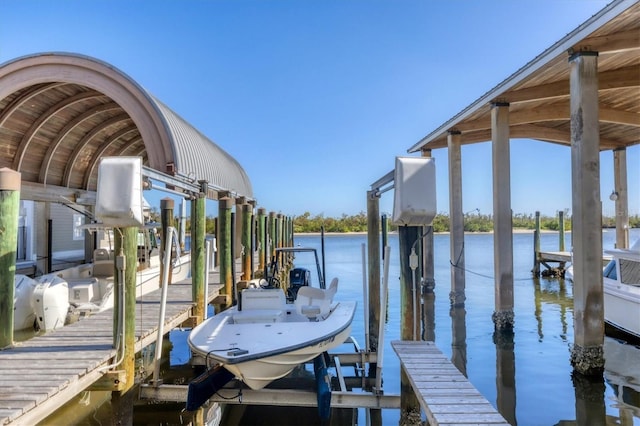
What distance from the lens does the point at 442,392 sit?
3996 millimetres

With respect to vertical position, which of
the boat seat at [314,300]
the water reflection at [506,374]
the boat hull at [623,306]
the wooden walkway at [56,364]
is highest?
the boat seat at [314,300]

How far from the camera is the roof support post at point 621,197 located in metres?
15.0

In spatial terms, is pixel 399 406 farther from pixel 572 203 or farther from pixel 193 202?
pixel 193 202

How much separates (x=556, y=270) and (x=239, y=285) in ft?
51.7

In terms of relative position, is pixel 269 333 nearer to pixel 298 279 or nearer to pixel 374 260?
pixel 374 260

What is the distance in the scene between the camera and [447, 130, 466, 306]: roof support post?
12.1 m

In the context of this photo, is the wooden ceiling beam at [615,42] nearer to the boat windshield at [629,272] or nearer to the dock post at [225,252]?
the boat windshield at [629,272]

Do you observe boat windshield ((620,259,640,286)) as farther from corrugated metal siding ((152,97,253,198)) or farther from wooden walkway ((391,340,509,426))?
corrugated metal siding ((152,97,253,198))

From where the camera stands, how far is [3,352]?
484cm

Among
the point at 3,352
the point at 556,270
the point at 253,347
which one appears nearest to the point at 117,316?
the point at 3,352

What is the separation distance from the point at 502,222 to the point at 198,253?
20.4 ft

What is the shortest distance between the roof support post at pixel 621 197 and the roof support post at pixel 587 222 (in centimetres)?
1073

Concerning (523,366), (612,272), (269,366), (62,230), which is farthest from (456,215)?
(62,230)

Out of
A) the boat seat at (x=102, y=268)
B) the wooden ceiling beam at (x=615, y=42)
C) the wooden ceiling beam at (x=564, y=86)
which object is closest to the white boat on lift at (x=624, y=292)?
the wooden ceiling beam at (x=564, y=86)
